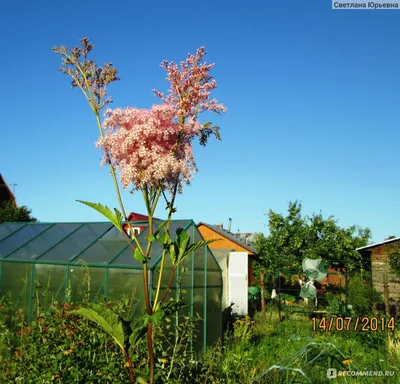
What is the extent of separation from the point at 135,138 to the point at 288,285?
25564 millimetres

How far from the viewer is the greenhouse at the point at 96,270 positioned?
8.72 m

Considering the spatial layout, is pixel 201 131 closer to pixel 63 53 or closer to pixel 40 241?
pixel 63 53

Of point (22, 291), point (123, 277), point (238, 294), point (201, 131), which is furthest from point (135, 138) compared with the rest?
point (238, 294)

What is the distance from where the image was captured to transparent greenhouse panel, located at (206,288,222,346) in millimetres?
10227

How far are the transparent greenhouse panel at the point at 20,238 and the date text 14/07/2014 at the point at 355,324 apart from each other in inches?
347

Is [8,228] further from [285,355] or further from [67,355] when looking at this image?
[67,355]

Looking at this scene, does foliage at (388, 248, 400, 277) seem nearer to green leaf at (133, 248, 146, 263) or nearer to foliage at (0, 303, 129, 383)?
foliage at (0, 303, 129, 383)

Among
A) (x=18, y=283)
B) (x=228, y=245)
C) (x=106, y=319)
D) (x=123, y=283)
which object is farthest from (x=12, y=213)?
(x=106, y=319)

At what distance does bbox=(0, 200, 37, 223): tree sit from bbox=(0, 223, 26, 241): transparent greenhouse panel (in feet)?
42.9

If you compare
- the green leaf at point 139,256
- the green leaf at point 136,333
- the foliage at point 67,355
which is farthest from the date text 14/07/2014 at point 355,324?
the green leaf at point 139,256

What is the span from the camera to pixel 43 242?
1152 cm

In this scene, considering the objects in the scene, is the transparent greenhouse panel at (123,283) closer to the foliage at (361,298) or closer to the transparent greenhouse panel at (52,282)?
the transparent greenhouse panel at (52,282)

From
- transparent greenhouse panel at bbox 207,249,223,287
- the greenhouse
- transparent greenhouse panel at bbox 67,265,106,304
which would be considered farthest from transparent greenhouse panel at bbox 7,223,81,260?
transparent greenhouse panel at bbox 207,249,223,287

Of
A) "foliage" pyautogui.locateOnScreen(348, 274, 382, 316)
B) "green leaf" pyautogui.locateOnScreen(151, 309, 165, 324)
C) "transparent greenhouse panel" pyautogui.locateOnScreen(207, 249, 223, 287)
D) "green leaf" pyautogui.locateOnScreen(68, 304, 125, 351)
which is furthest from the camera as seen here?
"foliage" pyautogui.locateOnScreen(348, 274, 382, 316)
